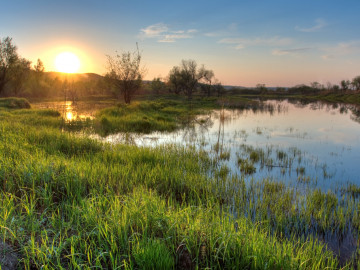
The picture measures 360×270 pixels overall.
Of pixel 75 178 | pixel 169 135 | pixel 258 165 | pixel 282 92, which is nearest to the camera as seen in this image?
pixel 75 178

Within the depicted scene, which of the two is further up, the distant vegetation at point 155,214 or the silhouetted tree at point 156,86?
the silhouetted tree at point 156,86

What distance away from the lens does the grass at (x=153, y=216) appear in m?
2.97

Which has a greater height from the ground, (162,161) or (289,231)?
(162,161)

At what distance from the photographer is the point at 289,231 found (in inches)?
195

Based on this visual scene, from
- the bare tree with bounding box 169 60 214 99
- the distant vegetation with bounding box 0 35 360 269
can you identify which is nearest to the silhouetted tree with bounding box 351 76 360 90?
the bare tree with bounding box 169 60 214 99

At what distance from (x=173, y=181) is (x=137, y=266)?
3779 millimetres

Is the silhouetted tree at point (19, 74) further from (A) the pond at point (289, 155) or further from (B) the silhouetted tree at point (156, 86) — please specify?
(A) the pond at point (289, 155)

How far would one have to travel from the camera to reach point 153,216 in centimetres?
362

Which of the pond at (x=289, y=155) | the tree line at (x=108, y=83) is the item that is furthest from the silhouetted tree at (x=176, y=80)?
the pond at (x=289, y=155)

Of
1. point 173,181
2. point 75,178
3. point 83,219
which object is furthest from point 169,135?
point 83,219

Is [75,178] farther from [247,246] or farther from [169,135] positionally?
[169,135]

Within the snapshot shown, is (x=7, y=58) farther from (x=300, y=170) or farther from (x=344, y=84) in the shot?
(x=344, y=84)

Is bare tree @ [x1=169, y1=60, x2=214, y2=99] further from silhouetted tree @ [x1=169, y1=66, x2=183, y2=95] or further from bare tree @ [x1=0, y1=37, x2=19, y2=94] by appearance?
bare tree @ [x1=0, y1=37, x2=19, y2=94]

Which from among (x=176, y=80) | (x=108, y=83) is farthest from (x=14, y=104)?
(x=176, y=80)
